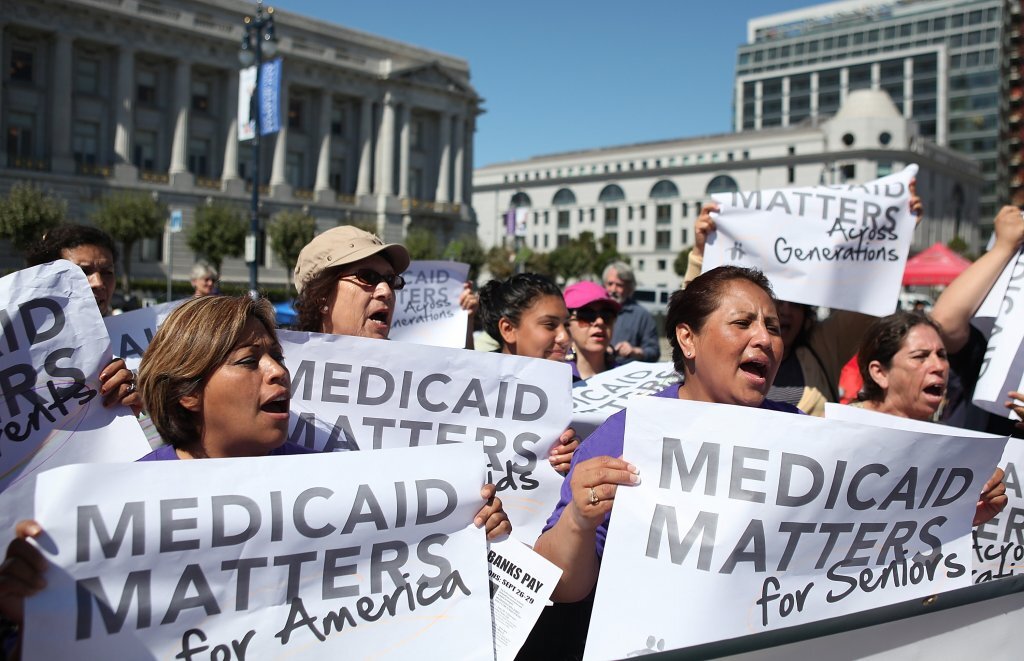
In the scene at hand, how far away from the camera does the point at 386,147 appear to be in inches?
2576

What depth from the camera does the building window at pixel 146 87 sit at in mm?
54688

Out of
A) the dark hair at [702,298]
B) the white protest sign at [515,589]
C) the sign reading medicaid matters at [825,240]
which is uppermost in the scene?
the sign reading medicaid matters at [825,240]

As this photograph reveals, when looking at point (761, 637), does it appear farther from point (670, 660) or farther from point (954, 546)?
point (954, 546)

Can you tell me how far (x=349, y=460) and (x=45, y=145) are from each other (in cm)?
5621

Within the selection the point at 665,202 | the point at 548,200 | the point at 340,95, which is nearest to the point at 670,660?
the point at 340,95

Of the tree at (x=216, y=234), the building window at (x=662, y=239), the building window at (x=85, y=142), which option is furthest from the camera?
the building window at (x=662, y=239)

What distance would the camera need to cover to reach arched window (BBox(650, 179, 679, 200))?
103688 millimetres

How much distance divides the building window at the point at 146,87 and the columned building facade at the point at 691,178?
3913 cm

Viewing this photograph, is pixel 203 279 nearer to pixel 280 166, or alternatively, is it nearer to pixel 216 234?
pixel 216 234

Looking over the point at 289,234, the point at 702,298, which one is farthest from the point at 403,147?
the point at 702,298

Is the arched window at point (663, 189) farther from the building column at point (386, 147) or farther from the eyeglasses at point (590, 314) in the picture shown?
the eyeglasses at point (590, 314)

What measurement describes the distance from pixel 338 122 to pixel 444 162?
8.88 metres

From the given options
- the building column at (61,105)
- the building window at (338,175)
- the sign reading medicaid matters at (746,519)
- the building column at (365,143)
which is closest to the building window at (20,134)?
the building column at (61,105)

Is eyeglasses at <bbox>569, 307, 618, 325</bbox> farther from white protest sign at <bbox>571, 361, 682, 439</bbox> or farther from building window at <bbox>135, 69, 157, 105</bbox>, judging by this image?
building window at <bbox>135, 69, 157, 105</bbox>
